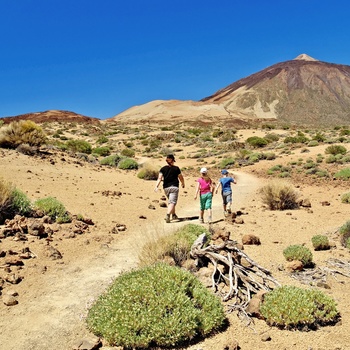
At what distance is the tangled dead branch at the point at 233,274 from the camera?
4691 mm

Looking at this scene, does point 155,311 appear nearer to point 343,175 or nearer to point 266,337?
point 266,337

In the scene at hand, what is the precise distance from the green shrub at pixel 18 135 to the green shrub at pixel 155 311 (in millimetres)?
14193

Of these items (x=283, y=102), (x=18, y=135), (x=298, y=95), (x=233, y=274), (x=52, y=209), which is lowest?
(x=233, y=274)

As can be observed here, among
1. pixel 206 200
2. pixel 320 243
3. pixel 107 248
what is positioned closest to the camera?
pixel 107 248

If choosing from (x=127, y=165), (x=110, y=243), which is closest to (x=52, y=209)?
(x=110, y=243)

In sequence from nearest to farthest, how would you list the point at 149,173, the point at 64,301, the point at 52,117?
the point at 64,301, the point at 149,173, the point at 52,117

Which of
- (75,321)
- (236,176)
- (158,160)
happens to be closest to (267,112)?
(158,160)

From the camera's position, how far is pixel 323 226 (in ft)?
28.7

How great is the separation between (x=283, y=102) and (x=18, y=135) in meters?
83.9

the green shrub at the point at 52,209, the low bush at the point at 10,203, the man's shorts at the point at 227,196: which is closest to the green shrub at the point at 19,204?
the low bush at the point at 10,203

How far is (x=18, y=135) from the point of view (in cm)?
1669

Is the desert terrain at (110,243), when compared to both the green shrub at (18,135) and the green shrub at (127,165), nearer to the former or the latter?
the green shrub at (18,135)

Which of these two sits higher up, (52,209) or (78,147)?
(78,147)

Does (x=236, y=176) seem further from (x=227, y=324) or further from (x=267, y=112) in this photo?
(x=267, y=112)
